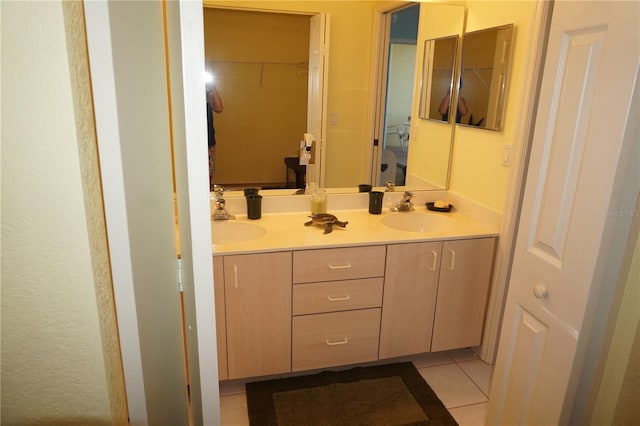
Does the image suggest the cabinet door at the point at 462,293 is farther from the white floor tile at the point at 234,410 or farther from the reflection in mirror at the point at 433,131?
the white floor tile at the point at 234,410

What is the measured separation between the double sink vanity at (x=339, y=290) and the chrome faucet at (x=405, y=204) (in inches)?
9.3

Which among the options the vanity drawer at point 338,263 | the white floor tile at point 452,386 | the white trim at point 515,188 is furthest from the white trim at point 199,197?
the white trim at point 515,188

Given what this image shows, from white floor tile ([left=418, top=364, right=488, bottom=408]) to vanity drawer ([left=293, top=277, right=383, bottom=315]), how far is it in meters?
0.55

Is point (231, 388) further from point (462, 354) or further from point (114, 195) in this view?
point (114, 195)

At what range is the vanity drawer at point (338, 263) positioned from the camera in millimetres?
2003

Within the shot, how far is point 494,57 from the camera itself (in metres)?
2.28

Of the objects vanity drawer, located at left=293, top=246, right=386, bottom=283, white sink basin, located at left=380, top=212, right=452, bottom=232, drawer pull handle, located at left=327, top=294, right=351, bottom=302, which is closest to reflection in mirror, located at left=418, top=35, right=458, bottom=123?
white sink basin, located at left=380, top=212, right=452, bottom=232

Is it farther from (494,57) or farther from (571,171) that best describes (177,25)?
(494,57)

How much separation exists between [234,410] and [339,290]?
77 centimetres

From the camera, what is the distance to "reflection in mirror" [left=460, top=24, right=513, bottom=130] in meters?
2.23

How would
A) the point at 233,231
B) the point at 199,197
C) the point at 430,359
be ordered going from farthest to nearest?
the point at 430,359, the point at 233,231, the point at 199,197

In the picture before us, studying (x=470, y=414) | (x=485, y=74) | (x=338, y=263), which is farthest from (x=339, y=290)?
(x=485, y=74)

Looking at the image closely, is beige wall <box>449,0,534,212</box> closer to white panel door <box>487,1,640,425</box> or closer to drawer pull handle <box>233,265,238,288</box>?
white panel door <box>487,1,640,425</box>

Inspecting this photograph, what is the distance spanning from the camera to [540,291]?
1376mm
